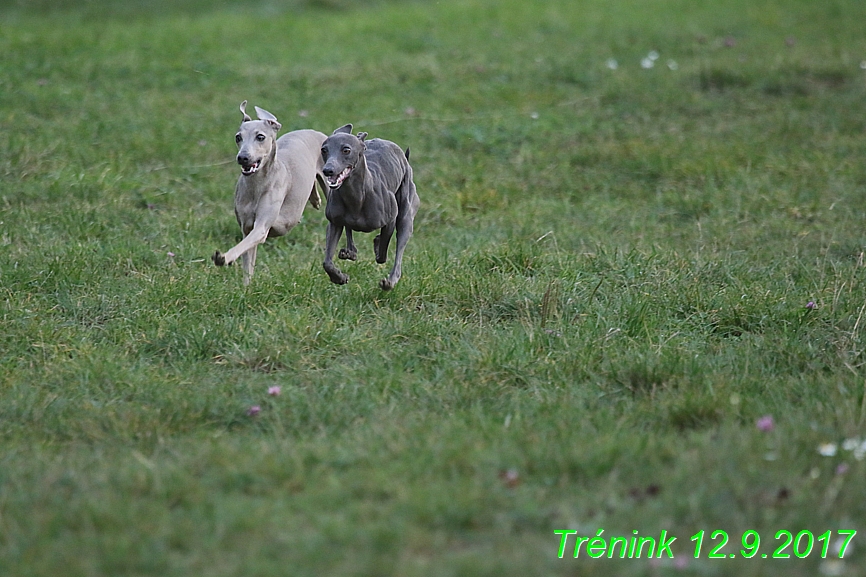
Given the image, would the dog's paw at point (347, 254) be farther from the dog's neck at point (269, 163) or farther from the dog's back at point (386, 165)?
the dog's neck at point (269, 163)

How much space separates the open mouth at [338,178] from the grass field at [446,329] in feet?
3.08

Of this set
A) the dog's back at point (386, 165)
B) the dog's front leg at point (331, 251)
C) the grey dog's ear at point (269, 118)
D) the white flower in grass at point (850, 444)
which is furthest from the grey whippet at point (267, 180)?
the white flower in grass at point (850, 444)

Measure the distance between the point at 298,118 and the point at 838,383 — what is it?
6264 millimetres

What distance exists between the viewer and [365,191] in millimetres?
4789

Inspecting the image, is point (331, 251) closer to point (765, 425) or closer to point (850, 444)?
point (765, 425)

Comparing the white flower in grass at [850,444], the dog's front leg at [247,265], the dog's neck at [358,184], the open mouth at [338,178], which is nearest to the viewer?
the white flower in grass at [850,444]

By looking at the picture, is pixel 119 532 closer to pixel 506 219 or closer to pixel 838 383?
pixel 838 383

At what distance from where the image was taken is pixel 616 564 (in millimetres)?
3287

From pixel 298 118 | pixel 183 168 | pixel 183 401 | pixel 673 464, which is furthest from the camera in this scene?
pixel 298 118

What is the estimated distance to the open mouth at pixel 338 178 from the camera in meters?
4.50

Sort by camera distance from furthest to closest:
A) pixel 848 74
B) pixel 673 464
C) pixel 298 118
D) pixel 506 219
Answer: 1. pixel 848 74
2. pixel 298 118
3. pixel 506 219
4. pixel 673 464

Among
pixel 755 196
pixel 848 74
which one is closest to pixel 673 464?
pixel 755 196

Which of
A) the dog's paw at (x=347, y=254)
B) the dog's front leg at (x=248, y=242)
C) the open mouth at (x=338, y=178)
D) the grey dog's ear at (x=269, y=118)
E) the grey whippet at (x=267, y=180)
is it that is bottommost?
the dog's front leg at (x=248, y=242)

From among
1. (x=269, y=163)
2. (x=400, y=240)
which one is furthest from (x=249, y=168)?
(x=400, y=240)
